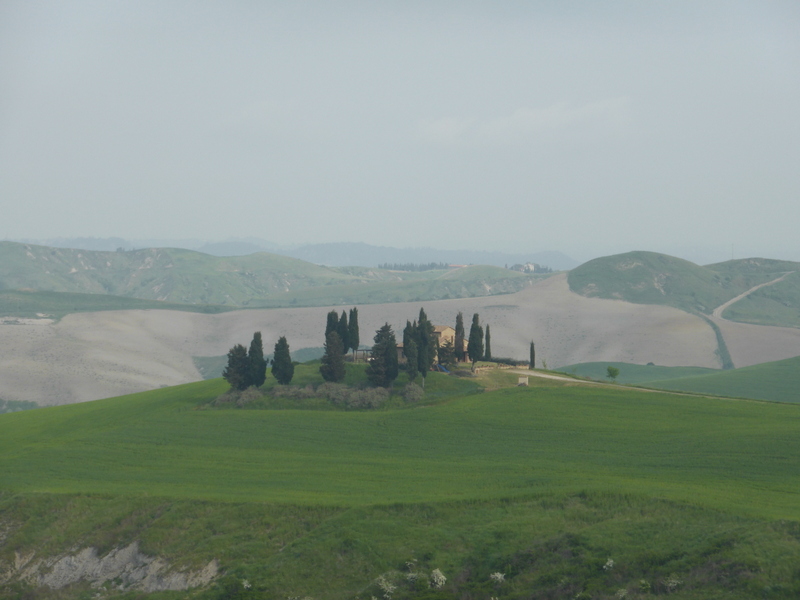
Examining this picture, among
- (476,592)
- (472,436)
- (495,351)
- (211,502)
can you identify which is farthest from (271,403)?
(495,351)

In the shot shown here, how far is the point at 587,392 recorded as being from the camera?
6881 centimetres

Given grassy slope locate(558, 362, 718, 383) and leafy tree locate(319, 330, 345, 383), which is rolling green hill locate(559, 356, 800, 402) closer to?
grassy slope locate(558, 362, 718, 383)

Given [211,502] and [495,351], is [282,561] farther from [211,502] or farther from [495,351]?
[495,351]

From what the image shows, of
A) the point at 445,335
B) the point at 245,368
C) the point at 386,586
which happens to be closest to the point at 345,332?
the point at 445,335

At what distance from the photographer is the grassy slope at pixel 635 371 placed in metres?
129

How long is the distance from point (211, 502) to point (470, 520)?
621 inches

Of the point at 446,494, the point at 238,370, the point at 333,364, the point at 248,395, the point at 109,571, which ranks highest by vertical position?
the point at 333,364

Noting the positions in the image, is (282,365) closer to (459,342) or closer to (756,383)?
(459,342)

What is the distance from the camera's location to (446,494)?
42000 millimetres

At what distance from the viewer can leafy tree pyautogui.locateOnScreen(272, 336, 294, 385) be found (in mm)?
74375

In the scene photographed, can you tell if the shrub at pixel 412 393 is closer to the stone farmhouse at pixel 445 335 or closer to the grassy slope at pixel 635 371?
the stone farmhouse at pixel 445 335

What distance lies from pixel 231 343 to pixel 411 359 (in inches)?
4778

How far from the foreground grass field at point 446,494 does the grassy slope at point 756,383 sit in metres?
27.0

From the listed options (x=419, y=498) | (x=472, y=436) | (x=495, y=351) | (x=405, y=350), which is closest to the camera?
(x=419, y=498)
